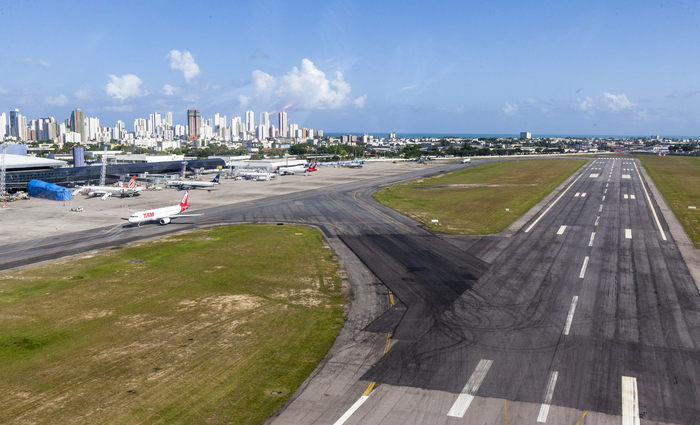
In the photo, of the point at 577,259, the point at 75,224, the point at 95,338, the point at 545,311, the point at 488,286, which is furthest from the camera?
the point at 75,224

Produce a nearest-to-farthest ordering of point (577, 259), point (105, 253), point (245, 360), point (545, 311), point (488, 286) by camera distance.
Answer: point (245, 360)
point (545, 311)
point (488, 286)
point (577, 259)
point (105, 253)

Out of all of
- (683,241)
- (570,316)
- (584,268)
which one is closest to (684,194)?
(683,241)

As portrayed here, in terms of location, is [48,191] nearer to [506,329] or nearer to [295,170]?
[295,170]

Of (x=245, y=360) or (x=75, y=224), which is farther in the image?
(x=75, y=224)

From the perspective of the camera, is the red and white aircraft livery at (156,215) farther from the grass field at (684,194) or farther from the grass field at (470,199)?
the grass field at (684,194)

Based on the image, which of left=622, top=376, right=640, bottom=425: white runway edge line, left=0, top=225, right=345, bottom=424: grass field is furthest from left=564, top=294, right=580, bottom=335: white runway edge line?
left=0, top=225, right=345, bottom=424: grass field

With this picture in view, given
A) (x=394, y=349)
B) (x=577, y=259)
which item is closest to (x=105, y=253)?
(x=394, y=349)

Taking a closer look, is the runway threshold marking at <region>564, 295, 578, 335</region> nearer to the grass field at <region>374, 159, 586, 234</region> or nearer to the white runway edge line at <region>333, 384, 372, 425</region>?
the white runway edge line at <region>333, 384, 372, 425</region>

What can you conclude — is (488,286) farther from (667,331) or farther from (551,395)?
(551,395)

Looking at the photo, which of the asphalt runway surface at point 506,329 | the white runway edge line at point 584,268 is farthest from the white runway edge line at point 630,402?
the white runway edge line at point 584,268
